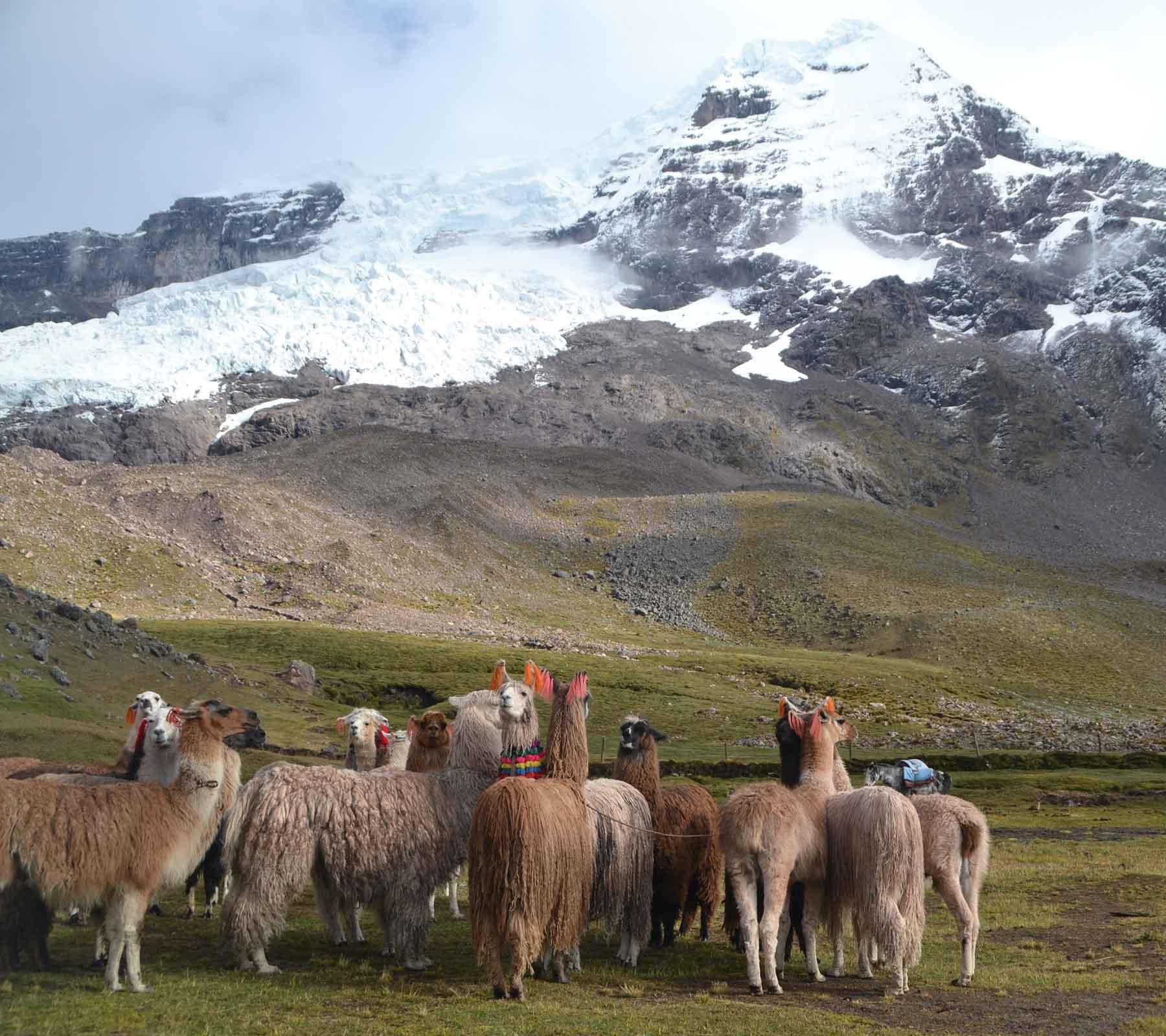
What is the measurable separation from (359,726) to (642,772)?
5792 mm

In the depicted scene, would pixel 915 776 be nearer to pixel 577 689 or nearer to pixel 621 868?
pixel 621 868

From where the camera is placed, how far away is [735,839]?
1324cm

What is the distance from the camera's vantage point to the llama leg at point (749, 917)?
41.5ft

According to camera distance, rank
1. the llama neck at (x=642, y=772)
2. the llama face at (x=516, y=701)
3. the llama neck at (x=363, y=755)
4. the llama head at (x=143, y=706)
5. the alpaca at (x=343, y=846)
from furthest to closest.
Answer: the llama neck at (x=363, y=755) → the llama neck at (x=642, y=772) → the llama head at (x=143, y=706) → the llama face at (x=516, y=701) → the alpaca at (x=343, y=846)

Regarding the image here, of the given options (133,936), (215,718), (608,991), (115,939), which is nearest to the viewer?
(115,939)

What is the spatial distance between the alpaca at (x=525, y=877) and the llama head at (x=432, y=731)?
12.8ft

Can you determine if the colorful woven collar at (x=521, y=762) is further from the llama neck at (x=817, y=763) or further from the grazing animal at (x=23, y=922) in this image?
the grazing animal at (x=23, y=922)

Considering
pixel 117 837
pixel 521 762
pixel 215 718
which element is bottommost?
pixel 117 837

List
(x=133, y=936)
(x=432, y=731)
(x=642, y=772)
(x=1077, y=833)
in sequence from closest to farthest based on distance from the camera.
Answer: (x=133, y=936) < (x=642, y=772) < (x=432, y=731) < (x=1077, y=833)

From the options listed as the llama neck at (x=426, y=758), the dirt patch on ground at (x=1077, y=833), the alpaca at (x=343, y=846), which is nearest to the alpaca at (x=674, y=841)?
the llama neck at (x=426, y=758)

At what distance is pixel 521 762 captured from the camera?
1370 centimetres

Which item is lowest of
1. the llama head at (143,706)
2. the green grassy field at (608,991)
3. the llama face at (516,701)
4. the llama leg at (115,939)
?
the green grassy field at (608,991)

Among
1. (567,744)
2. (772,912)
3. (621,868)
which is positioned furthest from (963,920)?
(567,744)

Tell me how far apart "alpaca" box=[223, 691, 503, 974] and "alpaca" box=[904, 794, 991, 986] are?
5.93 m
